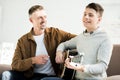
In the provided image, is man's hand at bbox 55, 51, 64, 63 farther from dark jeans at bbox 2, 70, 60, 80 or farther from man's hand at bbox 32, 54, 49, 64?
dark jeans at bbox 2, 70, 60, 80

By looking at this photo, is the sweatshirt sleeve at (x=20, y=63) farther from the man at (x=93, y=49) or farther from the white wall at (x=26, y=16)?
the white wall at (x=26, y=16)

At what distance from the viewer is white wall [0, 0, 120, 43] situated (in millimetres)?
3088

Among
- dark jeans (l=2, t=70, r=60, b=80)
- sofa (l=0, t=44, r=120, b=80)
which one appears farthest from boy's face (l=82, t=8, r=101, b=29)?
dark jeans (l=2, t=70, r=60, b=80)

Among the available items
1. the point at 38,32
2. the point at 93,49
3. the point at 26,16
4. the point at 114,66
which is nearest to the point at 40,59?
the point at 38,32

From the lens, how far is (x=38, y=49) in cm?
216

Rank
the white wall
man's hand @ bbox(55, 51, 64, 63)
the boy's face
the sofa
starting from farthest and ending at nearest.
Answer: the white wall < the sofa < man's hand @ bbox(55, 51, 64, 63) < the boy's face

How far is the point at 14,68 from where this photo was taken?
207 centimetres

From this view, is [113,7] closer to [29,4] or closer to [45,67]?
[29,4]

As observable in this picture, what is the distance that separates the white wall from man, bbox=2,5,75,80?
0.92 m

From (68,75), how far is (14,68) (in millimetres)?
469

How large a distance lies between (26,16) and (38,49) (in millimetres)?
1189

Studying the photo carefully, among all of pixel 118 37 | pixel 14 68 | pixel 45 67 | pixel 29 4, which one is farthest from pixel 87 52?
pixel 29 4

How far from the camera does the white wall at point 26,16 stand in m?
3.09

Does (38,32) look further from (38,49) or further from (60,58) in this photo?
(60,58)
